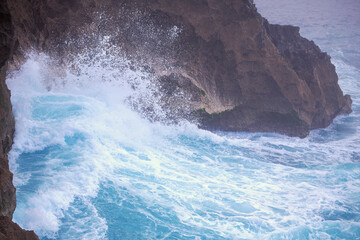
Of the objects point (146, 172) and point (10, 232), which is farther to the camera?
point (146, 172)

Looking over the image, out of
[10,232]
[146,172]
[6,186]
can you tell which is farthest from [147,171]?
[10,232]

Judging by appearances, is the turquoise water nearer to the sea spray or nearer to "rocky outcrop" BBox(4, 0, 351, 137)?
the sea spray

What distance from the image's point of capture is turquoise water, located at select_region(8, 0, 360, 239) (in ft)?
18.3

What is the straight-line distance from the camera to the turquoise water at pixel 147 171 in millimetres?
5570

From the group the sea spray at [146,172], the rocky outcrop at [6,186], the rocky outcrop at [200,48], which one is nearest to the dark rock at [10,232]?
the rocky outcrop at [6,186]

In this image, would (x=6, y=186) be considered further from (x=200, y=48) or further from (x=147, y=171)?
(x=200, y=48)

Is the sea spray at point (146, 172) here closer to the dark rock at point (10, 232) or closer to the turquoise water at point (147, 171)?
the turquoise water at point (147, 171)

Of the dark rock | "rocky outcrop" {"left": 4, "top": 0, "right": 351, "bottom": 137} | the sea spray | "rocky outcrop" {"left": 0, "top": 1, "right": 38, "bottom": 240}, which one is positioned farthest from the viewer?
"rocky outcrop" {"left": 4, "top": 0, "right": 351, "bottom": 137}

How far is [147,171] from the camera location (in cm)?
714

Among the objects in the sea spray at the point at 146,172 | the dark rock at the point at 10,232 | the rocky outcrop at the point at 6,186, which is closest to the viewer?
the dark rock at the point at 10,232

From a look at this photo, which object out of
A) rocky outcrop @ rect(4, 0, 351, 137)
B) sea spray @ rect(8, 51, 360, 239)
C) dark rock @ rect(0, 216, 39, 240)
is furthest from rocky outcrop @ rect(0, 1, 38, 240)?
rocky outcrop @ rect(4, 0, 351, 137)

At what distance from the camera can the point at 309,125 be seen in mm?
10906

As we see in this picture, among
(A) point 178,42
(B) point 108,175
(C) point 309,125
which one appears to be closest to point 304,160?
(C) point 309,125

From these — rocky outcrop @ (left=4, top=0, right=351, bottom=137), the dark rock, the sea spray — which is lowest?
the sea spray
